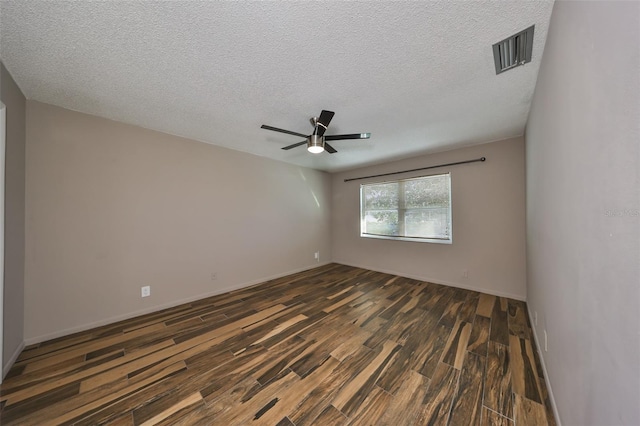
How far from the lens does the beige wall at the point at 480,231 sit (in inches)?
→ 123

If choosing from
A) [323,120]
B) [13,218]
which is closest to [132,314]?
[13,218]

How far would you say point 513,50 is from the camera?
59.0 inches

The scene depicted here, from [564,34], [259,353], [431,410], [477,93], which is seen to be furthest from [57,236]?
[477,93]

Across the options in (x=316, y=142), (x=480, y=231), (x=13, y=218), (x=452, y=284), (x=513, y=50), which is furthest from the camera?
(x=452, y=284)

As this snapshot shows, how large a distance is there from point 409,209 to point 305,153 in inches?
91.4

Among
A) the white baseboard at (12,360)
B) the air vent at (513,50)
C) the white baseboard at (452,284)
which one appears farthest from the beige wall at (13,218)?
the white baseboard at (452,284)

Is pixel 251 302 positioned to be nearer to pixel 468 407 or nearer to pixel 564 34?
pixel 468 407

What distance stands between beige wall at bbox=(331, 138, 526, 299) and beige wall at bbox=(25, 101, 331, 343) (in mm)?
2840

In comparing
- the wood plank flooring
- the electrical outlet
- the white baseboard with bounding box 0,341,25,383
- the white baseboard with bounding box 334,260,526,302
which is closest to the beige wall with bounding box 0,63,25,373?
the white baseboard with bounding box 0,341,25,383

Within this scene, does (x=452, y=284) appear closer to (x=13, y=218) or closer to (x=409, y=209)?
(x=409, y=209)

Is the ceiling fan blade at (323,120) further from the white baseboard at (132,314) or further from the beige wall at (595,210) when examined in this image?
the white baseboard at (132,314)

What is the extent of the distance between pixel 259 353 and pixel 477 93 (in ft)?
10.6

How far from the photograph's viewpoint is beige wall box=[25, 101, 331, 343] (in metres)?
2.20

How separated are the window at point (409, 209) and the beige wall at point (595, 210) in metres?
2.54
